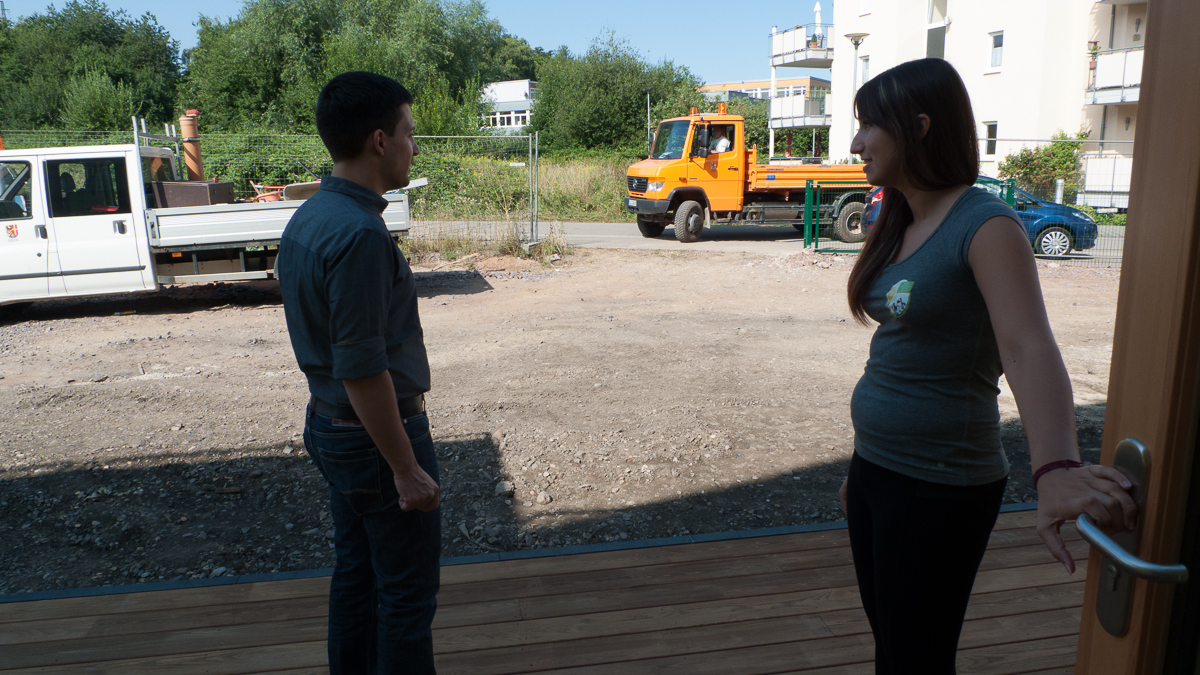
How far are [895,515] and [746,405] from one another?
4.08 meters

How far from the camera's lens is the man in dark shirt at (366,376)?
1.69 metres

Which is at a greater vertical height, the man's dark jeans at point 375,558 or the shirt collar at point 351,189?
the shirt collar at point 351,189

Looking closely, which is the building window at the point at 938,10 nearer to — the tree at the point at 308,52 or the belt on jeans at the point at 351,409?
the tree at the point at 308,52

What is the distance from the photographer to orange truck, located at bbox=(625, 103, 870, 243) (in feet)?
52.3

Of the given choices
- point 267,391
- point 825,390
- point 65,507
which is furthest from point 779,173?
point 65,507

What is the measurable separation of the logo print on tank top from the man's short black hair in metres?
1.10

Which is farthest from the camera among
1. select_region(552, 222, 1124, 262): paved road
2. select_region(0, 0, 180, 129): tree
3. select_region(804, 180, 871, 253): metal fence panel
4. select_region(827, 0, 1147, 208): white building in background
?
select_region(0, 0, 180, 129): tree

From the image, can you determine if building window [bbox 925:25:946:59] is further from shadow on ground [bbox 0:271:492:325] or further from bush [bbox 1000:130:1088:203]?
shadow on ground [bbox 0:271:492:325]

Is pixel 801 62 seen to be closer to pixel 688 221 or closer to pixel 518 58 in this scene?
pixel 688 221

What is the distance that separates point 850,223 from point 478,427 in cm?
1185

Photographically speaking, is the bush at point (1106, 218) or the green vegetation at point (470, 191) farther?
the bush at point (1106, 218)

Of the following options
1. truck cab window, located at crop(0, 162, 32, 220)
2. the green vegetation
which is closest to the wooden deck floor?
truck cab window, located at crop(0, 162, 32, 220)

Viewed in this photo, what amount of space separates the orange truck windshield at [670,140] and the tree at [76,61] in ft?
103

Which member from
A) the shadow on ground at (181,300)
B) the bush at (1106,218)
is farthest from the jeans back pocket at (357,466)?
the bush at (1106,218)
